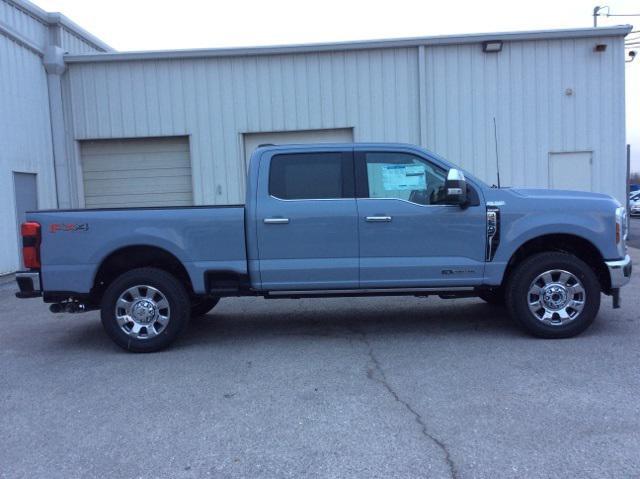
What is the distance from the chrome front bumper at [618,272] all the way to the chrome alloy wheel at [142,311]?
459 centimetres

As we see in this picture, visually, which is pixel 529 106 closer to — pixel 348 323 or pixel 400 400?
pixel 348 323

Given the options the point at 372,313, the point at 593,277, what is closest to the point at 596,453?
the point at 593,277

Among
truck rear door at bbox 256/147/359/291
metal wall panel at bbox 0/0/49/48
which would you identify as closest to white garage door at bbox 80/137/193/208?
metal wall panel at bbox 0/0/49/48

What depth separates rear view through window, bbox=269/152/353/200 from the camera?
6.54m

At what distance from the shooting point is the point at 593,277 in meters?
6.39

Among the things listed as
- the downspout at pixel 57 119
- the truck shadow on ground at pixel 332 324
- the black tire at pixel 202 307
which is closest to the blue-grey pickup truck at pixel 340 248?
the truck shadow on ground at pixel 332 324

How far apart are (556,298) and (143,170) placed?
10.7m

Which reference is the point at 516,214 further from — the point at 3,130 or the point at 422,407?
the point at 3,130

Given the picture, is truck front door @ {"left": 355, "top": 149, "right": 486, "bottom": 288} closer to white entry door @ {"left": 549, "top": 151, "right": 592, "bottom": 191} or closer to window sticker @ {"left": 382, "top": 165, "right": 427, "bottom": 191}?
window sticker @ {"left": 382, "top": 165, "right": 427, "bottom": 191}

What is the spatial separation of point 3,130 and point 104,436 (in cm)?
974

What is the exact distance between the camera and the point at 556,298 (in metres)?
6.45

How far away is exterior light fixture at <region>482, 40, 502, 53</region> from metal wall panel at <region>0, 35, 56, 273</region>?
32.7 feet

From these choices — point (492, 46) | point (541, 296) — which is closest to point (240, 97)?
point (492, 46)

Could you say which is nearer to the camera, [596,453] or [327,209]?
[596,453]
